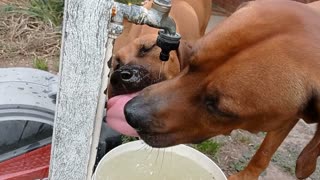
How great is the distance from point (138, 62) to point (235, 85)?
109 cm

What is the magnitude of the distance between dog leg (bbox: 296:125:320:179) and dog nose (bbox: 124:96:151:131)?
72cm

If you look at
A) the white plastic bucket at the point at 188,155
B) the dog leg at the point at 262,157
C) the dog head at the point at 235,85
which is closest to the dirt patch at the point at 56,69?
the dog leg at the point at 262,157

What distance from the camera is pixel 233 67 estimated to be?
2.16 metres

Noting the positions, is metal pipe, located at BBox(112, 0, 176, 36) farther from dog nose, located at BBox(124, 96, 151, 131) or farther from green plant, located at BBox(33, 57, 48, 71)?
green plant, located at BBox(33, 57, 48, 71)

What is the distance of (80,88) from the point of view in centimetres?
216

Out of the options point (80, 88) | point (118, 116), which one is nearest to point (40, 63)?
point (118, 116)

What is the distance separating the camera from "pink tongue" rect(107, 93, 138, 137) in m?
2.69

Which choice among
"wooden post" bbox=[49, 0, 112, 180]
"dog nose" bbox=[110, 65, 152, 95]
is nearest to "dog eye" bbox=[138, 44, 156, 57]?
"dog nose" bbox=[110, 65, 152, 95]

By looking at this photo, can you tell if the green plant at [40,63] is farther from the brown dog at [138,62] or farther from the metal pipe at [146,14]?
the metal pipe at [146,14]

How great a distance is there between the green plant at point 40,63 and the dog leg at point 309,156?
221 centimetres

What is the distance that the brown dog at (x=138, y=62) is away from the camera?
281 centimetres

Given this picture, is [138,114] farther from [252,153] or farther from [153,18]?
[252,153]

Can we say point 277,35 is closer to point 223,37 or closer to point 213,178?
point 223,37

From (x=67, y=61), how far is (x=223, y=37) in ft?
2.05
